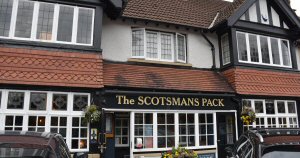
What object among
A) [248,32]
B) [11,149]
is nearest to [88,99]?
[11,149]

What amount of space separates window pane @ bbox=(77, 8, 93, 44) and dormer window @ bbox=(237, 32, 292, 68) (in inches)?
288

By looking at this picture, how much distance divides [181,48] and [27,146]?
11.0 meters

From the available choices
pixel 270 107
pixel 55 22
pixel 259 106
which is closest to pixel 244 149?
pixel 55 22

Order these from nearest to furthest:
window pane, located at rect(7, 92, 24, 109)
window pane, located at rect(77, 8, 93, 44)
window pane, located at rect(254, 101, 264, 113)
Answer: window pane, located at rect(7, 92, 24, 109)
window pane, located at rect(77, 8, 93, 44)
window pane, located at rect(254, 101, 264, 113)

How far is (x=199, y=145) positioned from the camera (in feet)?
38.0

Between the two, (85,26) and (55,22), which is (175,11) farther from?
(55,22)

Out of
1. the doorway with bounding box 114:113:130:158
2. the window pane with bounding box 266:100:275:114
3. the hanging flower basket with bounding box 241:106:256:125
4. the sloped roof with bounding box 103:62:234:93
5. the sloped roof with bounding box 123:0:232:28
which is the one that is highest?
the sloped roof with bounding box 123:0:232:28

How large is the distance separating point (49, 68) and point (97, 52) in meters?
1.89

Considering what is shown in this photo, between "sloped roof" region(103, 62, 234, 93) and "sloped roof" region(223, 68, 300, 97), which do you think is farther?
"sloped roof" region(223, 68, 300, 97)

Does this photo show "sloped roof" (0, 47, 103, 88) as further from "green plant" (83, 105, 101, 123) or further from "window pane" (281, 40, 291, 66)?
"window pane" (281, 40, 291, 66)

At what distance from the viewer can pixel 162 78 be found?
38.8 feet

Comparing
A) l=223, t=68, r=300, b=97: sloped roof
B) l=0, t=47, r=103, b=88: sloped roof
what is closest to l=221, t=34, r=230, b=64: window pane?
l=223, t=68, r=300, b=97: sloped roof

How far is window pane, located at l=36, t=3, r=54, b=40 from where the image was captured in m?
10.1

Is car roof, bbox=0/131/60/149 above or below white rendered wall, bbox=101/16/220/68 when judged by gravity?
below
